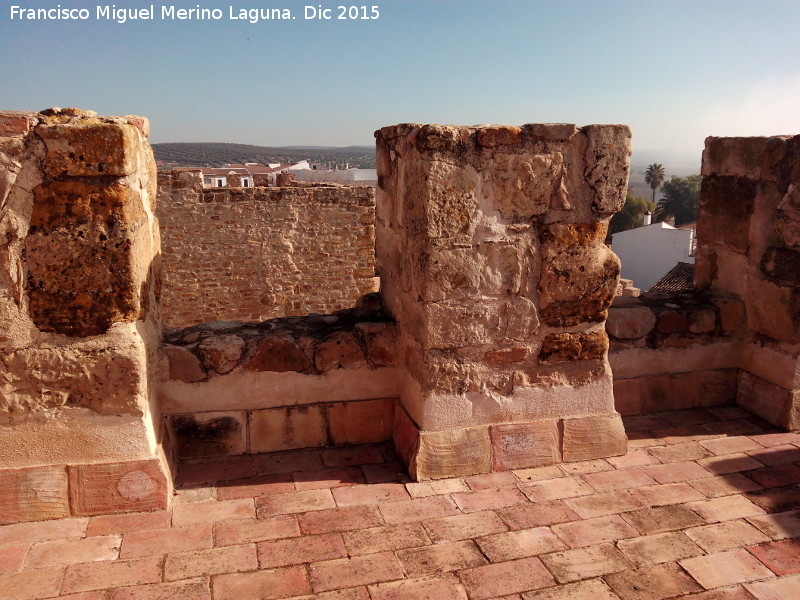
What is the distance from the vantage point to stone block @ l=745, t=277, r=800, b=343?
3307mm

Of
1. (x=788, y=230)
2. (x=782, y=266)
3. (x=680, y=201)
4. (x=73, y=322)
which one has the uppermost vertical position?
(x=788, y=230)

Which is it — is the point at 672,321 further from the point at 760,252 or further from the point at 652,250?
the point at 652,250

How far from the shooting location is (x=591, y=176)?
110 inches

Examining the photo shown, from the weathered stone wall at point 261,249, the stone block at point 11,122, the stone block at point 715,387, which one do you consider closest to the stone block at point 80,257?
the stone block at point 11,122

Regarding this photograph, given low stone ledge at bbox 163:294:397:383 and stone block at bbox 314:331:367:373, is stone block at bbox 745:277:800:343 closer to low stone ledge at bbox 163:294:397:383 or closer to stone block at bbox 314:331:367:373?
low stone ledge at bbox 163:294:397:383

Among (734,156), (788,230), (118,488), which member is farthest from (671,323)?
(118,488)

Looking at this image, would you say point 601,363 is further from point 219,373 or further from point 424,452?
point 219,373

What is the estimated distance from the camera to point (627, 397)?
3494 mm

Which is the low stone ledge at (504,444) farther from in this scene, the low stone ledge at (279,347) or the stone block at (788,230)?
the stone block at (788,230)

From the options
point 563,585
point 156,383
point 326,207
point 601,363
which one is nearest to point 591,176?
point 601,363

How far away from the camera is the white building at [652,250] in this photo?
838 inches

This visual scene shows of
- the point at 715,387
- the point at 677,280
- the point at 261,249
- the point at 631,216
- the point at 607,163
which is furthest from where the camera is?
the point at 631,216

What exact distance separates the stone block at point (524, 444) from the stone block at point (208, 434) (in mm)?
1117

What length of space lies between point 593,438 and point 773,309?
1236 mm
